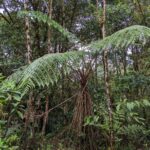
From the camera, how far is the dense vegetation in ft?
15.6

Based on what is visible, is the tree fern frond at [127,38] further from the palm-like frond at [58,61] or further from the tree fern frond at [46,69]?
the tree fern frond at [46,69]

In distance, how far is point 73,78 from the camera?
220 inches

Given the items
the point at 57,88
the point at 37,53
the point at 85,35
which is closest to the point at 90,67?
the point at 57,88

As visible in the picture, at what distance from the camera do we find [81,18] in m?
9.00

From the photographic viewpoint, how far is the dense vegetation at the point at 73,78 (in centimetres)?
476

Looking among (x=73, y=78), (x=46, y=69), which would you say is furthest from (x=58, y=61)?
(x=73, y=78)

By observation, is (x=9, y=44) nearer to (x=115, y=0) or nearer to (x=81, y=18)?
(x=81, y=18)

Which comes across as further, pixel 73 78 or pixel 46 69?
pixel 73 78

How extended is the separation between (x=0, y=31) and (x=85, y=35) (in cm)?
221

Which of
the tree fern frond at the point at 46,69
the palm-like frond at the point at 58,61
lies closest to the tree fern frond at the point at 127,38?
the palm-like frond at the point at 58,61

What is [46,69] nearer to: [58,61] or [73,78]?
[58,61]

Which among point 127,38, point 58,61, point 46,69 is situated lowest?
point 46,69

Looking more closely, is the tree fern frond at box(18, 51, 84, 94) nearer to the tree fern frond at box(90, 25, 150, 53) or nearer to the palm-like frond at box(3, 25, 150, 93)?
the palm-like frond at box(3, 25, 150, 93)

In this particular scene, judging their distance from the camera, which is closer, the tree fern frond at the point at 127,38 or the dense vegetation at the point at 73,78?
the tree fern frond at the point at 127,38
